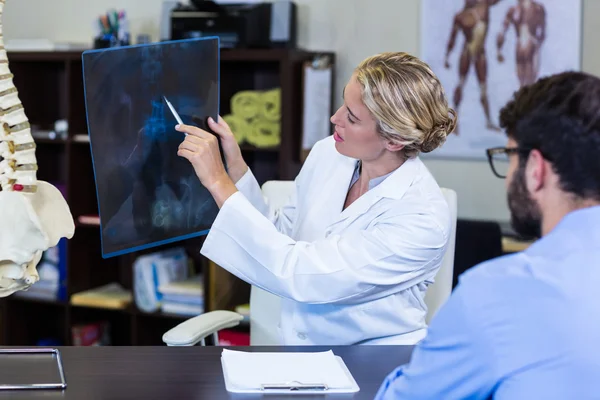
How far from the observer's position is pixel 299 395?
1.46m

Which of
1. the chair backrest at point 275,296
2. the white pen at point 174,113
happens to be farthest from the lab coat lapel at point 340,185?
the white pen at point 174,113

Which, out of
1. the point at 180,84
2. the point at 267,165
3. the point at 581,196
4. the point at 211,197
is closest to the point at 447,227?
the point at 211,197

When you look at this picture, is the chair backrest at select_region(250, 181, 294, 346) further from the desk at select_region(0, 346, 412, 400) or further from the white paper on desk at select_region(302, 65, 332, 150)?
the white paper on desk at select_region(302, 65, 332, 150)

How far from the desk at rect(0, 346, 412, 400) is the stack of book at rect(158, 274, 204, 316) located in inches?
61.6

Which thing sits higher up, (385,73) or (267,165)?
(385,73)

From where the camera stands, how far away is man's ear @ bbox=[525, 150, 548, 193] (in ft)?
3.64

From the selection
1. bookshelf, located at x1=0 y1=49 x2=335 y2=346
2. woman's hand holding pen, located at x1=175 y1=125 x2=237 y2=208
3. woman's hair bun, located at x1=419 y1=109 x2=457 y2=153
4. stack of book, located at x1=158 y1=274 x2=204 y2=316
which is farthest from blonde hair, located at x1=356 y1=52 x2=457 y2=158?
stack of book, located at x1=158 y1=274 x2=204 y2=316

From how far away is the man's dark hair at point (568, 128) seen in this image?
1.07 metres

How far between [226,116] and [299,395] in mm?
1923

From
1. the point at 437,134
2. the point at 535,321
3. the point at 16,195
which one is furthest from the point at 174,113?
the point at 535,321

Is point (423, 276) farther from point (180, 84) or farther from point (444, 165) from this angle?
point (444, 165)

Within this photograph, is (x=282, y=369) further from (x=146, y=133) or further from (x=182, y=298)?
(x=182, y=298)

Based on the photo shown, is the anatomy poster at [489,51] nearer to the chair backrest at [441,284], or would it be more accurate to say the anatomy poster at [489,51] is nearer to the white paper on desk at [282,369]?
Answer: the chair backrest at [441,284]

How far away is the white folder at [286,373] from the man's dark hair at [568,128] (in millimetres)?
588
